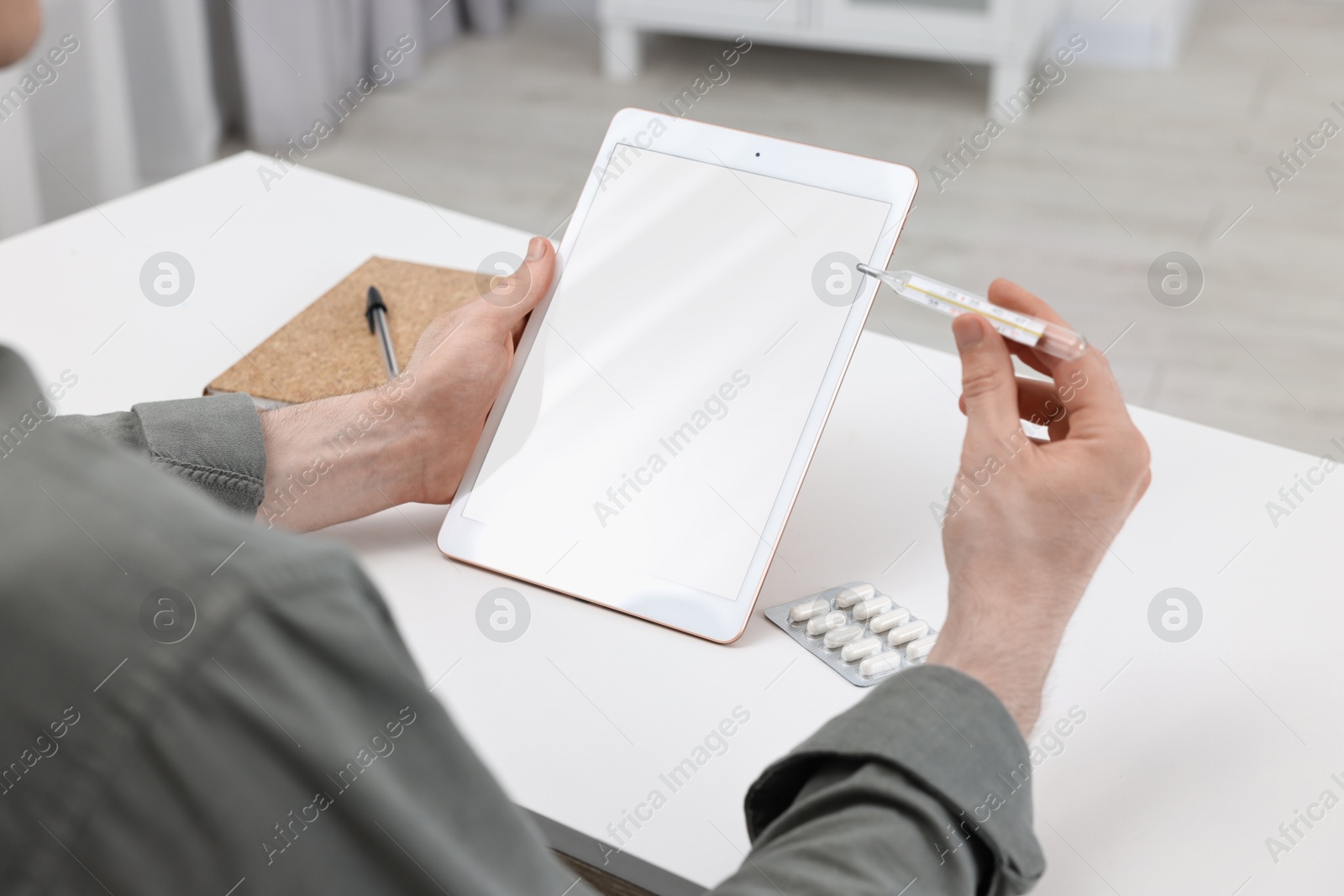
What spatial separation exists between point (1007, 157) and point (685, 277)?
7.93ft

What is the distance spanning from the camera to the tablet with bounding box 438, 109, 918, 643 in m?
0.80

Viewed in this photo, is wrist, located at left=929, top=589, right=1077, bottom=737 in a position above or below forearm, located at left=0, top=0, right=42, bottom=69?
below

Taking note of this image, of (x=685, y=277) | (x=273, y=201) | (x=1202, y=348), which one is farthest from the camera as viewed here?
(x=1202, y=348)

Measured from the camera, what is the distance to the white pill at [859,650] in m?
0.74

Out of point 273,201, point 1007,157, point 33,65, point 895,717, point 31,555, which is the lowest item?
point 1007,157

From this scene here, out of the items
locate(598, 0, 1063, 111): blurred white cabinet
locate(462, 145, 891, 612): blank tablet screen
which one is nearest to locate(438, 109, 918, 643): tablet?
locate(462, 145, 891, 612): blank tablet screen

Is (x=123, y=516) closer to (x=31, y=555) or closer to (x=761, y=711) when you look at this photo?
(x=31, y=555)

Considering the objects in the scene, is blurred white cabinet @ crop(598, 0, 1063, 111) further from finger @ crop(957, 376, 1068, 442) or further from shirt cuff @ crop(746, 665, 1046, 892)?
shirt cuff @ crop(746, 665, 1046, 892)

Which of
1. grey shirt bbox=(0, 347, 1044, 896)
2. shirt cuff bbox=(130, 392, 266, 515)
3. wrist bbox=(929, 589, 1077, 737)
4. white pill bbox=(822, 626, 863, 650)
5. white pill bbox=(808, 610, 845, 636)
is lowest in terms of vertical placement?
white pill bbox=(808, 610, 845, 636)

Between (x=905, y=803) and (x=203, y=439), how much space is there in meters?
0.52

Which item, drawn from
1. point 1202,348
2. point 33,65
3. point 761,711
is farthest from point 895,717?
point 33,65

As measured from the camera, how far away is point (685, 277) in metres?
0.87

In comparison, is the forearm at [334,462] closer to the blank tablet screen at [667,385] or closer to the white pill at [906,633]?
the blank tablet screen at [667,385]

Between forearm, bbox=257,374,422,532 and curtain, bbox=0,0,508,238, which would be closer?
forearm, bbox=257,374,422,532
